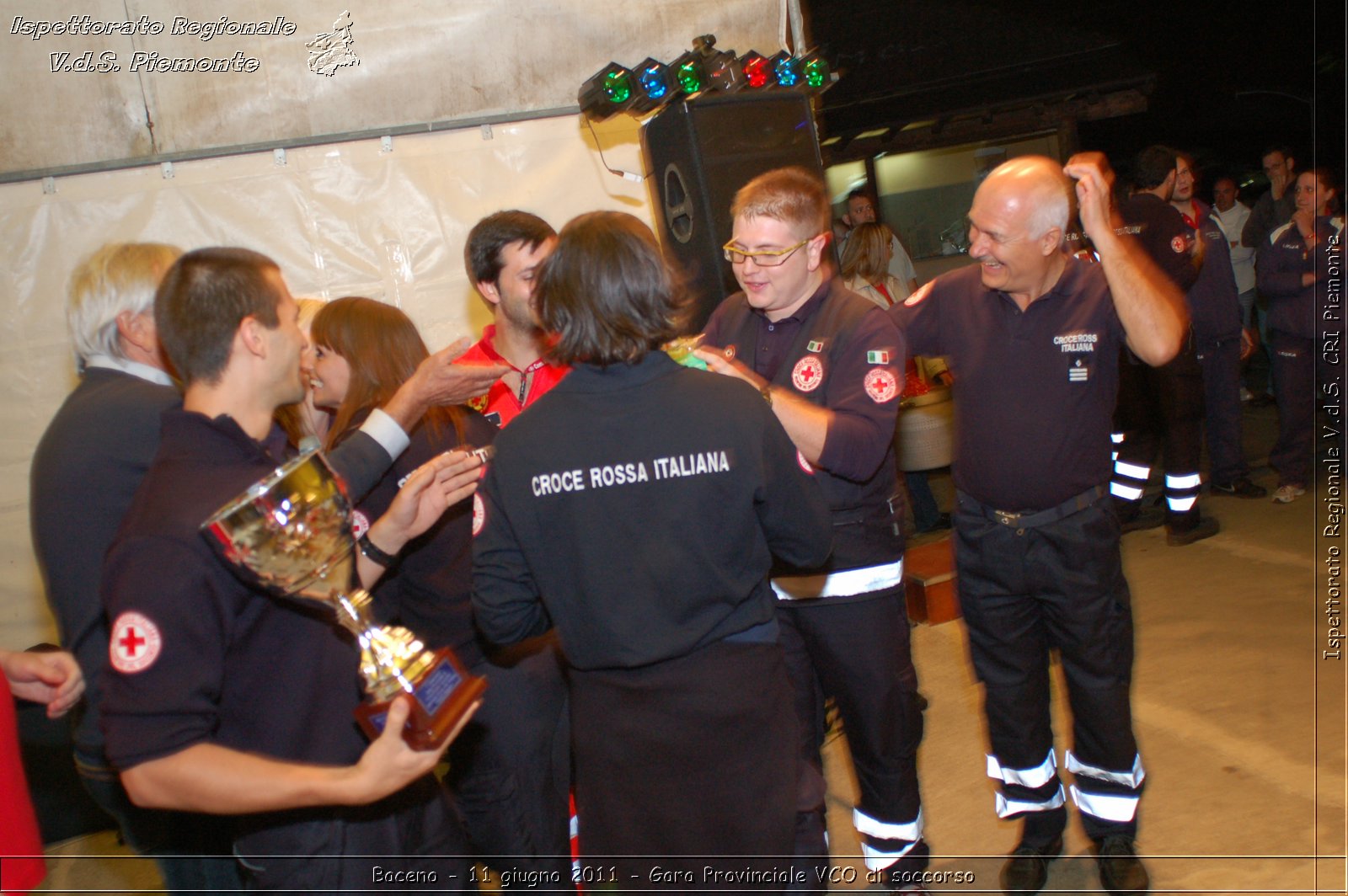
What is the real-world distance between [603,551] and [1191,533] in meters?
4.88

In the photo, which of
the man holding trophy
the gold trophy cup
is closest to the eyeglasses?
the man holding trophy

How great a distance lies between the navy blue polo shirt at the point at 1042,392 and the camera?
2.65m

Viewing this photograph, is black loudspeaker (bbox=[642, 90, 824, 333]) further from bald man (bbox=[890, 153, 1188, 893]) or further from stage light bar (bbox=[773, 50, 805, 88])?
bald man (bbox=[890, 153, 1188, 893])

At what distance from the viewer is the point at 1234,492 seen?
6.20m

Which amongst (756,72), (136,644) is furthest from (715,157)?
(136,644)

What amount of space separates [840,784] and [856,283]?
10.9ft

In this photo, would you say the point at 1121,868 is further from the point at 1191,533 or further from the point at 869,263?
the point at 869,263

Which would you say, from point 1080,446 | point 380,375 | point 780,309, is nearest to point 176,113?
point 380,375

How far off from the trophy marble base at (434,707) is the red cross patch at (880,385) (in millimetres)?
1352

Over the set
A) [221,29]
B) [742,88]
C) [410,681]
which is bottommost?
[410,681]

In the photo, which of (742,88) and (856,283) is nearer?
(742,88)

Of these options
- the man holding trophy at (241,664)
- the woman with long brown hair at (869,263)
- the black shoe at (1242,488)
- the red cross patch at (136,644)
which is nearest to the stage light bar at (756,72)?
the woman with long brown hair at (869,263)

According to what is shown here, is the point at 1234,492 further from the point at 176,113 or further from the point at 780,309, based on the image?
the point at 176,113

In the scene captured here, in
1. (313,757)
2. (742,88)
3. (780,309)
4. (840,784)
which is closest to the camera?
(313,757)
